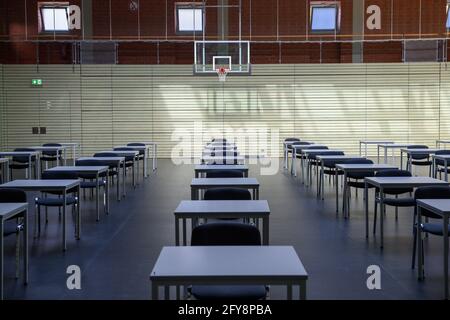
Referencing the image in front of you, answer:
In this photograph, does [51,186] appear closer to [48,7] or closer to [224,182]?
[224,182]

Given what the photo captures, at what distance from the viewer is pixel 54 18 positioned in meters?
21.2

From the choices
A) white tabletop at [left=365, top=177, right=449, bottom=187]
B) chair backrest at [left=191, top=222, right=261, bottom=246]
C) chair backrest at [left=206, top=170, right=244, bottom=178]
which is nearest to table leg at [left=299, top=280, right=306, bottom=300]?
chair backrest at [left=191, top=222, right=261, bottom=246]

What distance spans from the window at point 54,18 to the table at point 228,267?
18.7 meters

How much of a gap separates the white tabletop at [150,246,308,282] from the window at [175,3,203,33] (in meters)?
18.0

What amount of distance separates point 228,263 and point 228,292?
0.42 meters

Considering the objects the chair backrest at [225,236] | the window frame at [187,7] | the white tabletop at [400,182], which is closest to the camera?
the chair backrest at [225,236]

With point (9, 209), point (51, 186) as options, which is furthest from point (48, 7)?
point (9, 209)

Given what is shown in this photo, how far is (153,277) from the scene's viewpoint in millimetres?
3416

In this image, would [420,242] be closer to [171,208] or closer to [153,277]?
[153,277]

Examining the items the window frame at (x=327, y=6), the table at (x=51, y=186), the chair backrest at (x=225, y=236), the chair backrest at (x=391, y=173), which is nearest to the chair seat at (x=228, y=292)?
the chair backrest at (x=225, y=236)

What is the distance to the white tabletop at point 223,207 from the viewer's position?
5.50 meters

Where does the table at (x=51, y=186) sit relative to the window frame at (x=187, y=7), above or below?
below

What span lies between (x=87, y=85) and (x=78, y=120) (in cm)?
132

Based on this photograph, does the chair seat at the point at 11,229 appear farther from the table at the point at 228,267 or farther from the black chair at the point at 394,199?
the black chair at the point at 394,199
